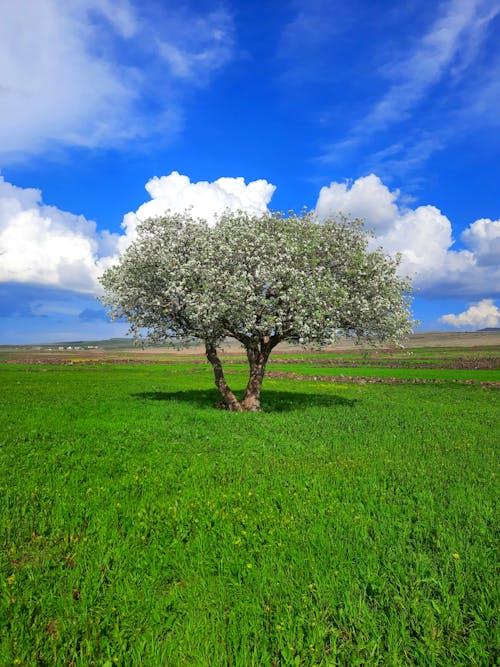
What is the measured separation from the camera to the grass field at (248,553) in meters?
6.27

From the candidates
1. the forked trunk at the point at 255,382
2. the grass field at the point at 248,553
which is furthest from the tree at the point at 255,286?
the grass field at the point at 248,553

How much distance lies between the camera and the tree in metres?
26.7

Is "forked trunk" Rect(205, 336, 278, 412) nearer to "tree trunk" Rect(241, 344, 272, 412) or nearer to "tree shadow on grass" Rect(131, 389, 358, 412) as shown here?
"tree trunk" Rect(241, 344, 272, 412)

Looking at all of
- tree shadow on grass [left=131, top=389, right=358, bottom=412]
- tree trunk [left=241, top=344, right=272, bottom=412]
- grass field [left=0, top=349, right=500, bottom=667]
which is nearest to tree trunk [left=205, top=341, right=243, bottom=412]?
tree trunk [left=241, top=344, right=272, bottom=412]

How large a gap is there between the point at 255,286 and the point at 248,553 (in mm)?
19930

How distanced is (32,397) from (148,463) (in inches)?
1043

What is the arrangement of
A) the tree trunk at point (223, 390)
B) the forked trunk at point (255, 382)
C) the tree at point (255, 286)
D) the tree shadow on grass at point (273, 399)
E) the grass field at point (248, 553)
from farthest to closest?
the tree shadow on grass at point (273, 399) < the forked trunk at point (255, 382) < the tree trunk at point (223, 390) < the tree at point (255, 286) < the grass field at point (248, 553)

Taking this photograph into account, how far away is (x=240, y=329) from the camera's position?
27953 mm

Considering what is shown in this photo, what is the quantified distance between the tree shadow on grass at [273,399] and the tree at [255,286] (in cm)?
291

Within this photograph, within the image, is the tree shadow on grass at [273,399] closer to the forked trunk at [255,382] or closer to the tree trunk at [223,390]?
the forked trunk at [255,382]

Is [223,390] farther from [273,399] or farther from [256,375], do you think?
[273,399]

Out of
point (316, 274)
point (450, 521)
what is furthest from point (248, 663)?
point (316, 274)

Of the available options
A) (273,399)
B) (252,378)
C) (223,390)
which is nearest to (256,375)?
(252,378)

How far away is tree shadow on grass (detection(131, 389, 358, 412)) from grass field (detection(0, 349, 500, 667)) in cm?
1275
